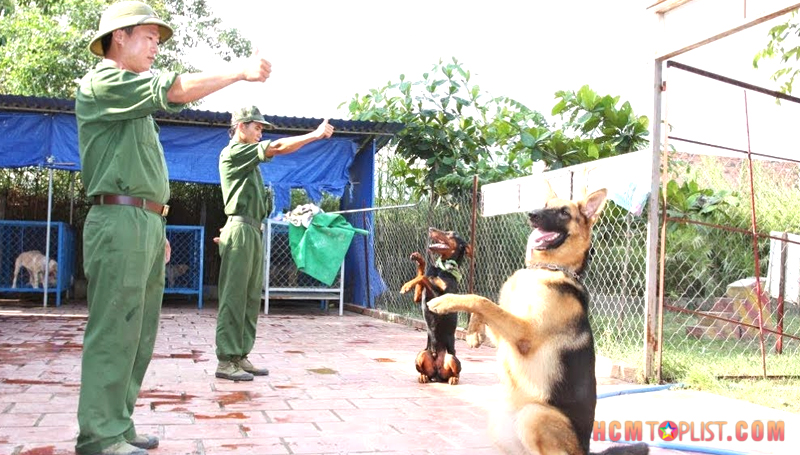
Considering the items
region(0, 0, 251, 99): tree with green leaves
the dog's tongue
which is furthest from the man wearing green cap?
region(0, 0, 251, 99): tree with green leaves

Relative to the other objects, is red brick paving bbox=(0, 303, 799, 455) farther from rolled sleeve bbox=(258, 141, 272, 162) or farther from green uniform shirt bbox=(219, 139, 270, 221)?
rolled sleeve bbox=(258, 141, 272, 162)

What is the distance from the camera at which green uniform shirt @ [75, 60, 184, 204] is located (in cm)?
327

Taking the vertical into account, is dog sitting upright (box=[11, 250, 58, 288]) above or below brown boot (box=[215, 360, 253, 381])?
above

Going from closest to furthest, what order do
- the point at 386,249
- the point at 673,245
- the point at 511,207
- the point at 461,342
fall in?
the point at 511,207 → the point at 461,342 → the point at 673,245 → the point at 386,249

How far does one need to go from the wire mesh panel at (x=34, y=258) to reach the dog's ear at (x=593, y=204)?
34.8 ft

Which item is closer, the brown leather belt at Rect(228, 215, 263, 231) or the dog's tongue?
the dog's tongue

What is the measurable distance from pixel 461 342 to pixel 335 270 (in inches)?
145

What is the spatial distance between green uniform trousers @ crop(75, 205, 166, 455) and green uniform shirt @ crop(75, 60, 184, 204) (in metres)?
0.13

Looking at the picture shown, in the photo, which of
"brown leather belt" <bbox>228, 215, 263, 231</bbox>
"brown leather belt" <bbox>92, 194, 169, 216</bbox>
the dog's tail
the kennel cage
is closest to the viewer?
the dog's tail

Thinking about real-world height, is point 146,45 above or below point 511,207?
above

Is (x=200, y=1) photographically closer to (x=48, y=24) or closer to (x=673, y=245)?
(x=48, y=24)

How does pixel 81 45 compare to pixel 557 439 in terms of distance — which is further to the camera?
pixel 81 45

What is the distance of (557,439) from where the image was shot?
302 cm

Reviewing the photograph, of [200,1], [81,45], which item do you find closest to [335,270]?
[81,45]
